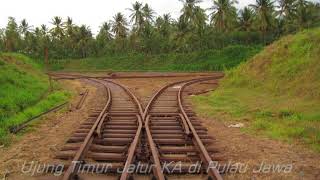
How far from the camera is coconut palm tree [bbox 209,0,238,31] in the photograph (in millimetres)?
75688

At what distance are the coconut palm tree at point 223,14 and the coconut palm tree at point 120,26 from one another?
20296 millimetres

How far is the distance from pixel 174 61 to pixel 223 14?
15.4 meters

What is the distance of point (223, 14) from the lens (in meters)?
76.0

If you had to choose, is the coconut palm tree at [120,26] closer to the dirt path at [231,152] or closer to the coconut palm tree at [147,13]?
the coconut palm tree at [147,13]

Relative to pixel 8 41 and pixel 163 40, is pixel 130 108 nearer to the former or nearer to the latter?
pixel 163 40

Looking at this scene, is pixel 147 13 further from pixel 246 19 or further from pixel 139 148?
pixel 139 148

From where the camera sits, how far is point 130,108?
50.6 feet

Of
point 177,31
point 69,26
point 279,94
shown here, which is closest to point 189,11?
point 177,31

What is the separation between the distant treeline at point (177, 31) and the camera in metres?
72.6

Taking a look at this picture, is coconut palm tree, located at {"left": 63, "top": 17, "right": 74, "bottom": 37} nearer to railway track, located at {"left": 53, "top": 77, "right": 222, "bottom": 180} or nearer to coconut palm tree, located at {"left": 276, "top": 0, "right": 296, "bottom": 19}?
coconut palm tree, located at {"left": 276, "top": 0, "right": 296, "bottom": 19}

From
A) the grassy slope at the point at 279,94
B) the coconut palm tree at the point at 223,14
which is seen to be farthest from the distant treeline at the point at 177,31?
the grassy slope at the point at 279,94

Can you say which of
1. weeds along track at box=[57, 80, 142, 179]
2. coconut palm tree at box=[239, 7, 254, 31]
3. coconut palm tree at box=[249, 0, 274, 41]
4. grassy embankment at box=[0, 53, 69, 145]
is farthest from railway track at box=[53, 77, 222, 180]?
coconut palm tree at box=[239, 7, 254, 31]

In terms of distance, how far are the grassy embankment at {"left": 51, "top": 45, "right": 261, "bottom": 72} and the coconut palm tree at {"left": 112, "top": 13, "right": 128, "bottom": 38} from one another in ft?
41.5

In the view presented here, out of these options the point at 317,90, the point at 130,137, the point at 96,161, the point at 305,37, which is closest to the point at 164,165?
the point at 96,161
